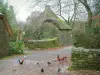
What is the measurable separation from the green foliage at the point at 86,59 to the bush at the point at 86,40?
637 millimetres

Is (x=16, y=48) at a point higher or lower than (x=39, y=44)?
higher

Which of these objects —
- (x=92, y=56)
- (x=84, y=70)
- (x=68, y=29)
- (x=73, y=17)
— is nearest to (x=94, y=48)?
(x=92, y=56)

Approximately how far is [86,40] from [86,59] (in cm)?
133

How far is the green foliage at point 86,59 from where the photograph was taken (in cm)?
1434

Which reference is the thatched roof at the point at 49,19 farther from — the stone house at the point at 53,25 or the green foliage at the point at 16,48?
the green foliage at the point at 16,48

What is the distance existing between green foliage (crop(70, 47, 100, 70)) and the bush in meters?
0.64

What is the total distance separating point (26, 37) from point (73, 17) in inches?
788

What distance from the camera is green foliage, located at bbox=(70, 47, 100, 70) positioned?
1434 cm

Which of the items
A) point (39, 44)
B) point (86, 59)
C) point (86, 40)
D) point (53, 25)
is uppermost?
point (86, 40)

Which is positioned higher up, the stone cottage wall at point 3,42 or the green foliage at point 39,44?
Result: the stone cottage wall at point 3,42

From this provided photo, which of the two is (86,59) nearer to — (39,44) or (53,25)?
(39,44)

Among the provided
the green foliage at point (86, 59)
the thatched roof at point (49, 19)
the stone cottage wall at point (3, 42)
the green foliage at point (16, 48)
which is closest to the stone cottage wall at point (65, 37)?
the thatched roof at point (49, 19)

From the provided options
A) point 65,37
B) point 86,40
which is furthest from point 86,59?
point 65,37

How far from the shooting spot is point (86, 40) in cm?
1520
